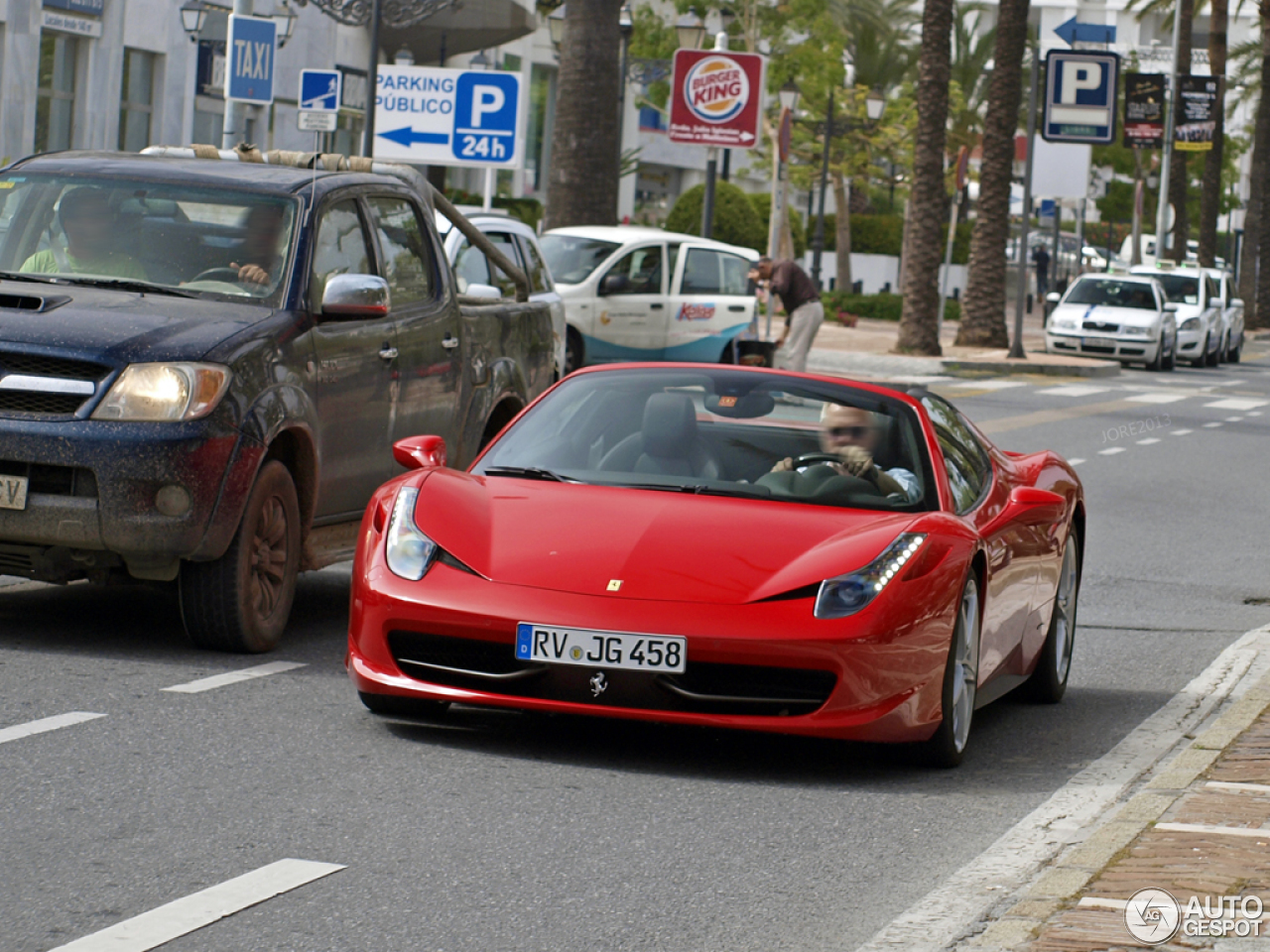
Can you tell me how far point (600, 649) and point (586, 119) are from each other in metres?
20.4

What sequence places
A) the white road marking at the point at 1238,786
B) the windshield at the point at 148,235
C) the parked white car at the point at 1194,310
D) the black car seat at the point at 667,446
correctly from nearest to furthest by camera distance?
the white road marking at the point at 1238,786 → the black car seat at the point at 667,446 → the windshield at the point at 148,235 → the parked white car at the point at 1194,310

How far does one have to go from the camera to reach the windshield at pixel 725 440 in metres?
7.10

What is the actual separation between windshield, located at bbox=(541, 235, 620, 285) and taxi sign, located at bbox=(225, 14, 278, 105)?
3842mm

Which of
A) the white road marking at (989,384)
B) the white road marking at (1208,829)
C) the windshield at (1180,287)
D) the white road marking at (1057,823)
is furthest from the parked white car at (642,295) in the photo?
the windshield at (1180,287)

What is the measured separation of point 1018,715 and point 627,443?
1.83 meters

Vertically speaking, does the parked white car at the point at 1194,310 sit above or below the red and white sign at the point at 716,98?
below

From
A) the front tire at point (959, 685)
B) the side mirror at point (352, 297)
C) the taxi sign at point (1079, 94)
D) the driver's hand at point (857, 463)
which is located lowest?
the front tire at point (959, 685)

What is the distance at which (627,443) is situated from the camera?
7.35 metres

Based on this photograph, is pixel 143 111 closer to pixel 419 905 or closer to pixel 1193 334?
pixel 1193 334

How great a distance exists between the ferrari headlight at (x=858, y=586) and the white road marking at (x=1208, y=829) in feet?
3.56

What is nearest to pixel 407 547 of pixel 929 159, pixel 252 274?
→ pixel 252 274

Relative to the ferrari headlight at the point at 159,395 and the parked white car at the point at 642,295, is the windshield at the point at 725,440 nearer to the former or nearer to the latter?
the ferrari headlight at the point at 159,395

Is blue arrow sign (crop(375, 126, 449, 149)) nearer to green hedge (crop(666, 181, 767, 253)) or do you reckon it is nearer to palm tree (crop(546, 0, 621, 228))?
palm tree (crop(546, 0, 621, 228))

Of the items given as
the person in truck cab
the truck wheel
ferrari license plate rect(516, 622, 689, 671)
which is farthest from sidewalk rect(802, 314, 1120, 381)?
ferrari license plate rect(516, 622, 689, 671)
